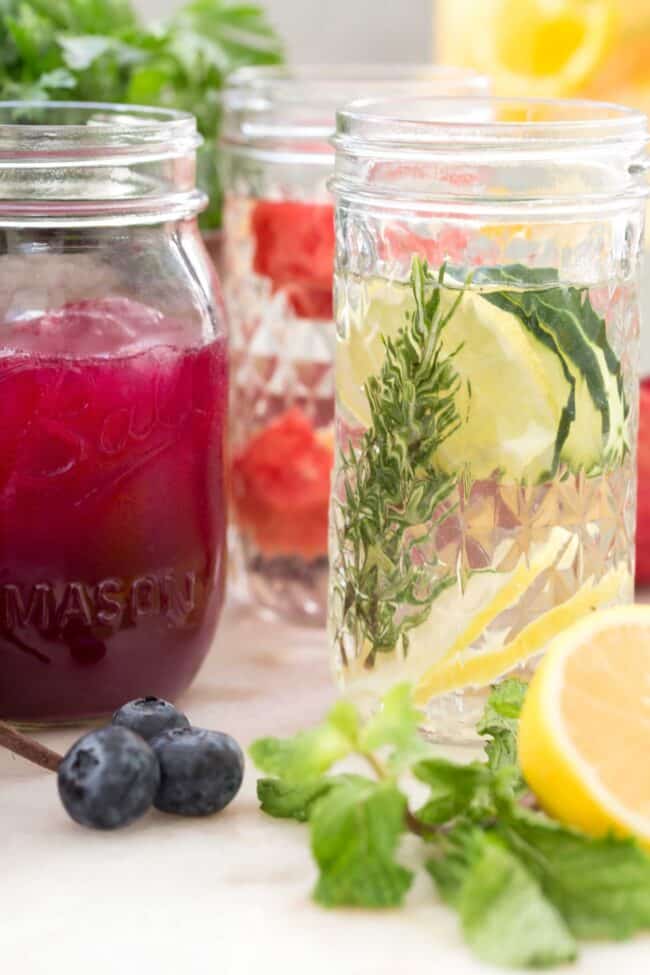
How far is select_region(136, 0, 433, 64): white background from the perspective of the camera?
2027 mm

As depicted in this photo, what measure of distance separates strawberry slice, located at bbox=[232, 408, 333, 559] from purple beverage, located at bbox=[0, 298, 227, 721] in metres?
0.23

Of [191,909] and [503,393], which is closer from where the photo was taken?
[191,909]

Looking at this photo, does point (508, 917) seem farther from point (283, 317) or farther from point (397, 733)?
point (283, 317)

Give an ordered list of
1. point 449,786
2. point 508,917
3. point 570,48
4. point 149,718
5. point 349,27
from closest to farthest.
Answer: point 508,917, point 449,786, point 149,718, point 570,48, point 349,27

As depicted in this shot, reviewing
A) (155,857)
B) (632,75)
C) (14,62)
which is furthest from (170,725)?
(632,75)

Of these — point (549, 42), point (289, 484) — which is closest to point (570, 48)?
point (549, 42)

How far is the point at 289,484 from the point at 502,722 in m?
0.43

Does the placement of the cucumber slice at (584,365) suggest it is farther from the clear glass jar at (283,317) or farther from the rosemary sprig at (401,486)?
the clear glass jar at (283,317)

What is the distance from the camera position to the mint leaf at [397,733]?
2.90 ft

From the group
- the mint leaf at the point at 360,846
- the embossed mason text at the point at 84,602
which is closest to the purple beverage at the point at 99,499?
the embossed mason text at the point at 84,602

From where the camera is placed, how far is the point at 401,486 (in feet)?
3.49

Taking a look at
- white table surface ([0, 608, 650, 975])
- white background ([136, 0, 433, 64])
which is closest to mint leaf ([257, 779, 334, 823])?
white table surface ([0, 608, 650, 975])

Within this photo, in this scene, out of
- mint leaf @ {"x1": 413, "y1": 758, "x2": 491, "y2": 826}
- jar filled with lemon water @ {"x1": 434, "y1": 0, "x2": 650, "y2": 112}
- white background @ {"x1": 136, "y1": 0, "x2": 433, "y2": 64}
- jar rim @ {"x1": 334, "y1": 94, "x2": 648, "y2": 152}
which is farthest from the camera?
white background @ {"x1": 136, "y1": 0, "x2": 433, "y2": 64}

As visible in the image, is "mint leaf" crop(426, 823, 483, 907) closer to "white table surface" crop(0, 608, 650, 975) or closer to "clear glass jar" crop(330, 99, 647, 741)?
"white table surface" crop(0, 608, 650, 975)
